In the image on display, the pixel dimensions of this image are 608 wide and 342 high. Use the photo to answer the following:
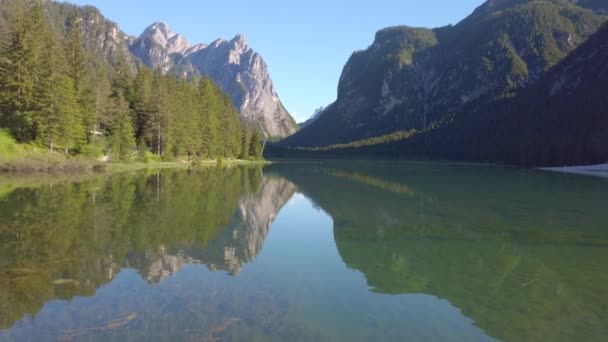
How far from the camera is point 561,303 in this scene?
9086 millimetres

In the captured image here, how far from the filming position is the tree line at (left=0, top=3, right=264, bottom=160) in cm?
4575

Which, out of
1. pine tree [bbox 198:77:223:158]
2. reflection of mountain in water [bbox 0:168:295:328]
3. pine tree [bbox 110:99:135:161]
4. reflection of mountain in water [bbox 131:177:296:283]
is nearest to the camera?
reflection of mountain in water [bbox 0:168:295:328]

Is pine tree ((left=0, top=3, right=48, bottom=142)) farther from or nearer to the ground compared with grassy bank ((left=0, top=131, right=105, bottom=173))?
farther from the ground

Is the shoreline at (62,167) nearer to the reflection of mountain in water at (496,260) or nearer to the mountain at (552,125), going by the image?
the reflection of mountain in water at (496,260)

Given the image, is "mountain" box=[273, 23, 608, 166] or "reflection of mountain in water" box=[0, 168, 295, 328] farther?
"mountain" box=[273, 23, 608, 166]

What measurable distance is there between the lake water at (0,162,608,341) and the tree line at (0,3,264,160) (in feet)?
97.5

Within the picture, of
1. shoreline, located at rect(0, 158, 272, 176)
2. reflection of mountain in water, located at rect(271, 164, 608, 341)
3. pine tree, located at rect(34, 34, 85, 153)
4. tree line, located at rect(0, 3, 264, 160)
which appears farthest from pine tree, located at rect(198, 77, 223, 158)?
reflection of mountain in water, located at rect(271, 164, 608, 341)

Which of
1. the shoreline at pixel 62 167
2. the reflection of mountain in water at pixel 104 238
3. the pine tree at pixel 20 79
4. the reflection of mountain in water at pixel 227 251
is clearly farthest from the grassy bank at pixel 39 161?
the reflection of mountain in water at pixel 227 251

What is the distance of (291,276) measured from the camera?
11141mm

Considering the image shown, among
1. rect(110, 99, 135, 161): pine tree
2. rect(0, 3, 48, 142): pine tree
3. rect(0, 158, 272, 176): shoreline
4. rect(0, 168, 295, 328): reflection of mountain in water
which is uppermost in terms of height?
rect(0, 3, 48, 142): pine tree

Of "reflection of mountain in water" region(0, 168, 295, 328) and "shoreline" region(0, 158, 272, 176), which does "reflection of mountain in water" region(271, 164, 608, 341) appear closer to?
"reflection of mountain in water" region(0, 168, 295, 328)

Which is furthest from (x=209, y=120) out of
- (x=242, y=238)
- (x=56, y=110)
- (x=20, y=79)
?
(x=242, y=238)

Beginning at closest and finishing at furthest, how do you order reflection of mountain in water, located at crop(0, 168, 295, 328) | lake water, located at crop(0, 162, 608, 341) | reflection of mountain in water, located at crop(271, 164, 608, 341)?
lake water, located at crop(0, 162, 608, 341), reflection of mountain in water, located at crop(271, 164, 608, 341), reflection of mountain in water, located at crop(0, 168, 295, 328)

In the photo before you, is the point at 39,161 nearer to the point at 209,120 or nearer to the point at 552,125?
the point at 209,120
